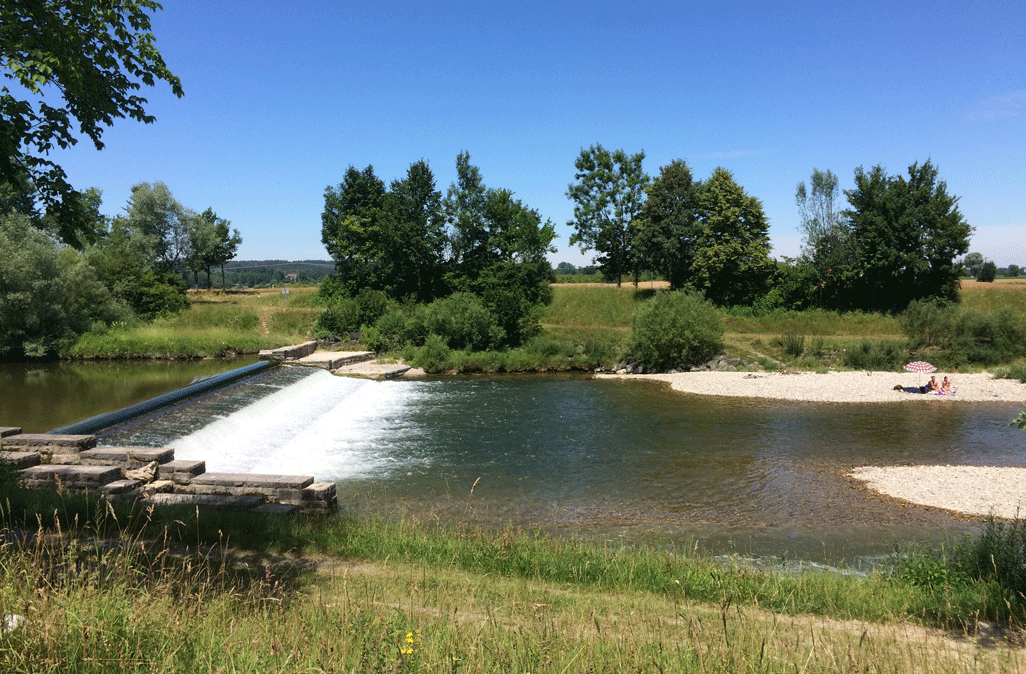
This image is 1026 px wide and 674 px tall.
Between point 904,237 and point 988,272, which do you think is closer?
point 904,237

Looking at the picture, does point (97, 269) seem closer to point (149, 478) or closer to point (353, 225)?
point (353, 225)

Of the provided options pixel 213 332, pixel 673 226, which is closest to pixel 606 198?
pixel 673 226

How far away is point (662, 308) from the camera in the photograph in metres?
31.9

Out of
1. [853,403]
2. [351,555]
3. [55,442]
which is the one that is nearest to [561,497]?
[351,555]

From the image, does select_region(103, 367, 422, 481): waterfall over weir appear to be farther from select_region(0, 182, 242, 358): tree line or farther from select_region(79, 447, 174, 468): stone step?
select_region(0, 182, 242, 358): tree line

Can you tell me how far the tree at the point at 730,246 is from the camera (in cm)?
4119

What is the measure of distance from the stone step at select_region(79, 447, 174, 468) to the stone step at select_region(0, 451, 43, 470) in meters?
0.74

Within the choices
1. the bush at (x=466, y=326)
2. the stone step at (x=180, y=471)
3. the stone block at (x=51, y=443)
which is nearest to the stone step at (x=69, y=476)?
the stone step at (x=180, y=471)

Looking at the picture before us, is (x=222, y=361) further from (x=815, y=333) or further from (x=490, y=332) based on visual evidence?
(x=815, y=333)

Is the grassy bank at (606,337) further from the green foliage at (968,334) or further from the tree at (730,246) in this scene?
the tree at (730,246)

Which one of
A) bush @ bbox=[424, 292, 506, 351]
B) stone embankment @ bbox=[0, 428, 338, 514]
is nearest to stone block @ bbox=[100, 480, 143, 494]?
stone embankment @ bbox=[0, 428, 338, 514]

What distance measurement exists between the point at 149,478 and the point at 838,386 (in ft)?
84.0

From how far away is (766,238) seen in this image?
139ft

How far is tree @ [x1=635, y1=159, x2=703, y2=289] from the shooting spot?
4303cm
